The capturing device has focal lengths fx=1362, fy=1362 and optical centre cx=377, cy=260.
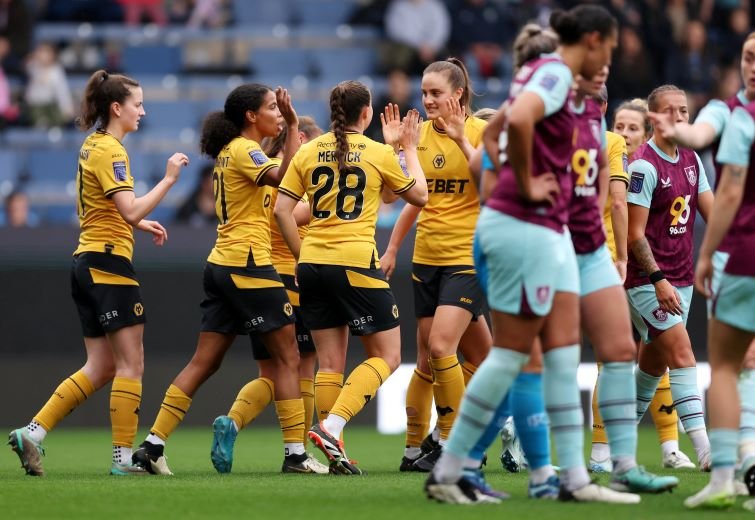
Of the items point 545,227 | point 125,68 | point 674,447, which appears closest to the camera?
point 545,227

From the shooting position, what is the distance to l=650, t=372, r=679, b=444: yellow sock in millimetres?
8567

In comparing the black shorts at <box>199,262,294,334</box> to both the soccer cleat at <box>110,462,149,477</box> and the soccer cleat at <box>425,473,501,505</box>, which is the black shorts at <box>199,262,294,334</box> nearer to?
the soccer cleat at <box>110,462,149,477</box>

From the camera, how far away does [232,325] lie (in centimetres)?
818

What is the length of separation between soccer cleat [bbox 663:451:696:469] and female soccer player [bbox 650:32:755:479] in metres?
1.40

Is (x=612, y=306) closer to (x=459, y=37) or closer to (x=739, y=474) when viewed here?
(x=739, y=474)

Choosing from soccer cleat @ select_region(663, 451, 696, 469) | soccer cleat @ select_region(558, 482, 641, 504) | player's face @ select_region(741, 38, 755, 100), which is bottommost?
soccer cleat @ select_region(663, 451, 696, 469)

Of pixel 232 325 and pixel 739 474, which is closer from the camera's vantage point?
pixel 739 474

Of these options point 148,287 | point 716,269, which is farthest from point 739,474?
point 148,287

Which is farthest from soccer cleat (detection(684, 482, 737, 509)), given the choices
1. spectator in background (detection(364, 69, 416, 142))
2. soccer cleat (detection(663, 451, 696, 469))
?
spectator in background (detection(364, 69, 416, 142))

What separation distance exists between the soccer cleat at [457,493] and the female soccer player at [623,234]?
6.19 ft

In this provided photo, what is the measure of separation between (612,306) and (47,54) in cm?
1049

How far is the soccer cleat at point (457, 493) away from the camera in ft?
19.1

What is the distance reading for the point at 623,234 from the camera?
24.9 ft

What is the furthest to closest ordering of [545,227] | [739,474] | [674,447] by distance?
[674,447]
[739,474]
[545,227]
